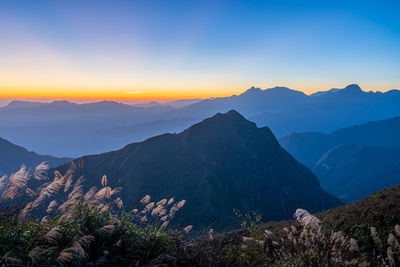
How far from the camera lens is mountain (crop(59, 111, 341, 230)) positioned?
268 feet

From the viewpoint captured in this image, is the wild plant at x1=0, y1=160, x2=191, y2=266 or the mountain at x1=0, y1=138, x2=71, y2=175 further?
the mountain at x1=0, y1=138, x2=71, y2=175

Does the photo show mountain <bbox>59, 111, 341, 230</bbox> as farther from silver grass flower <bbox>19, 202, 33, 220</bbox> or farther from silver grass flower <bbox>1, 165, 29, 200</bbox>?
silver grass flower <bbox>19, 202, 33, 220</bbox>

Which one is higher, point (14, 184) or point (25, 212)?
point (14, 184)

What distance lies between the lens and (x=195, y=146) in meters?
110

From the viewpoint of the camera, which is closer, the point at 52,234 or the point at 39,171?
the point at 52,234

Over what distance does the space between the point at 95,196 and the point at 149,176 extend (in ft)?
293

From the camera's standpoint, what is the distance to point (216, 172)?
103 meters

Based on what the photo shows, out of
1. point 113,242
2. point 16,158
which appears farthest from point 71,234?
point 16,158

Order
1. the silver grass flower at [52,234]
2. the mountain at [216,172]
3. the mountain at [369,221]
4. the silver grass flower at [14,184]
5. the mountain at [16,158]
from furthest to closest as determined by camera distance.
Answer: the mountain at [16,158]
the mountain at [216,172]
the mountain at [369,221]
the silver grass flower at [14,184]
the silver grass flower at [52,234]

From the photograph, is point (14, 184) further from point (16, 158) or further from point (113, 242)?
point (16, 158)

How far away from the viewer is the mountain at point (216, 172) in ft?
268

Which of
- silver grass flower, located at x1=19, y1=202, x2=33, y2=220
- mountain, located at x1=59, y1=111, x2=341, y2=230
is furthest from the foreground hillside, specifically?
mountain, located at x1=59, y1=111, x2=341, y2=230

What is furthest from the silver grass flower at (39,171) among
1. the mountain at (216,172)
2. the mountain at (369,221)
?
the mountain at (216,172)

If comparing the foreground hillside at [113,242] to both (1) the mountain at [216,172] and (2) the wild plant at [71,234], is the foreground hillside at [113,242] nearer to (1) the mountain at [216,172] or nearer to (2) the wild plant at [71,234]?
(2) the wild plant at [71,234]
